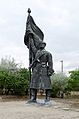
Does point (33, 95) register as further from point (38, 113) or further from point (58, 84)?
point (58, 84)

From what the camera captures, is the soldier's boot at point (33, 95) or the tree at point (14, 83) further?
the tree at point (14, 83)

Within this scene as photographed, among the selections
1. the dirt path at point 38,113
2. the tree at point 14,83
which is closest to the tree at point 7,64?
the tree at point 14,83

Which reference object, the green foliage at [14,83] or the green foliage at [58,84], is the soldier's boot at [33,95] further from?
the green foliage at [58,84]

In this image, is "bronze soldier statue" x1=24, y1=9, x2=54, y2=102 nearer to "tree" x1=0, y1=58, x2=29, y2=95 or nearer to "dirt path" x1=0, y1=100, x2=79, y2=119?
"dirt path" x1=0, y1=100, x2=79, y2=119

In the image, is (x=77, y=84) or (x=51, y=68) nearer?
(x=51, y=68)

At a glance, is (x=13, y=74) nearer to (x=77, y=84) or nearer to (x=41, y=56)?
(x=77, y=84)

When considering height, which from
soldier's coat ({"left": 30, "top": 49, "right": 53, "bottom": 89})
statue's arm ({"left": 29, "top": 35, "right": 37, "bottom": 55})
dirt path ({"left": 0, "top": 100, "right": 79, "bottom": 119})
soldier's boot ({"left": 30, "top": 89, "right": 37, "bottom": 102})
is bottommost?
dirt path ({"left": 0, "top": 100, "right": 79, "bottom": 119})

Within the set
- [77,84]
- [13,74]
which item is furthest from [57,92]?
[77,84]

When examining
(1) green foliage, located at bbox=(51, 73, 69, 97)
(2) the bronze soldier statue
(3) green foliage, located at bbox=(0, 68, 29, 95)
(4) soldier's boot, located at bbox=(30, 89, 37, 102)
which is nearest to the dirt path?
(4) soldier's boot, located at bbox=(30, 89, 37, 102)

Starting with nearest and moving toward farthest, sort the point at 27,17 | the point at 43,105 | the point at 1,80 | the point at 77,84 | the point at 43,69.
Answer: the point at 43,105
the point at 43,69
the point at 27,17
the point at 1,80
the point at 77,84

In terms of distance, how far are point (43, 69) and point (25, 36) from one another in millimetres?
1904

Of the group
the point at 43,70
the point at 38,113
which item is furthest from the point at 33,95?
the point at 38,113

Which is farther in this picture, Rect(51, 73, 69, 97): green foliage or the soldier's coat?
Rect(51, 73, 69, 97): green foliage

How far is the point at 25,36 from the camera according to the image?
15805 mm
